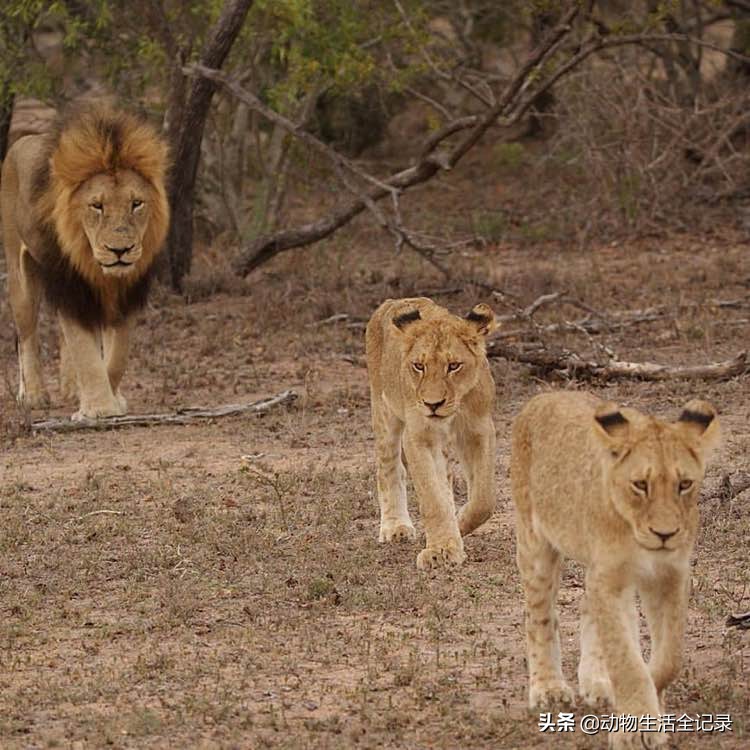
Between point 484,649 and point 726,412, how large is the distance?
3.75m

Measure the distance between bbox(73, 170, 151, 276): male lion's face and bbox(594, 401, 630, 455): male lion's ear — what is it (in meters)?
5.75

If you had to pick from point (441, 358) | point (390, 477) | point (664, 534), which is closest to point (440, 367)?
point (441, 358)

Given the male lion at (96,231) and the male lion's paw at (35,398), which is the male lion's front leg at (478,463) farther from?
the male lion's paw at (35,398)

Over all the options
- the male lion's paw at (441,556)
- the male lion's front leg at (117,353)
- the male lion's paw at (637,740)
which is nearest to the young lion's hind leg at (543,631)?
the male lion's paw at (637,740)

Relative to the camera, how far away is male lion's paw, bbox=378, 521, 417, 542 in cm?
668

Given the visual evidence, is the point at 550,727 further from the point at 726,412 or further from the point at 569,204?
the point at 569,204

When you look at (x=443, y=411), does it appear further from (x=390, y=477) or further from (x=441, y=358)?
(x=390, y=477)

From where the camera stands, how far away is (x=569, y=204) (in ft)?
52.2

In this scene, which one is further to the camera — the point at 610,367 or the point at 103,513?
the point at 610,367

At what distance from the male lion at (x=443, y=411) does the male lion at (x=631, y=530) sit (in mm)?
1473

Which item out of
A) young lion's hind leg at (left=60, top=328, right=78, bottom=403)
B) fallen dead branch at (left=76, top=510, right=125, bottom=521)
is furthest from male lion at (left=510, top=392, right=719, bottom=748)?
young lion's hind leg at (left=60, top=328, right=78, bottom=403)

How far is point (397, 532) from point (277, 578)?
64 centimetres

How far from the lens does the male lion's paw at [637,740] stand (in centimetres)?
407

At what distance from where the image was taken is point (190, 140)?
41.3ft
